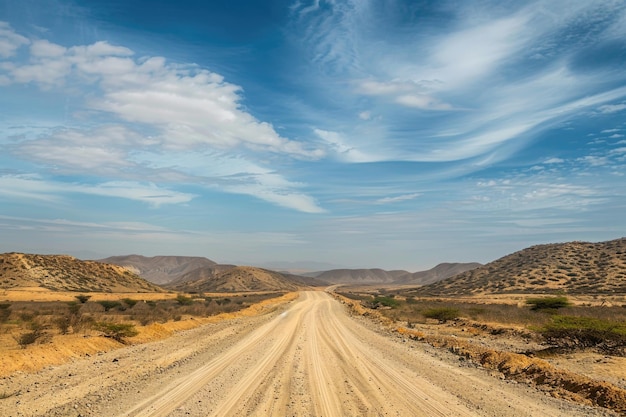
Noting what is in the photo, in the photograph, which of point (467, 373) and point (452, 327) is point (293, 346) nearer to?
point (467, 373)

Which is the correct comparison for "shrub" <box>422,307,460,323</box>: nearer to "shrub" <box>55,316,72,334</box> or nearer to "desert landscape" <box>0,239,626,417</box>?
"desert landscape" <box>0,239,626,417</box>

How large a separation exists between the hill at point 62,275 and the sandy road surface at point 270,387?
211 ft

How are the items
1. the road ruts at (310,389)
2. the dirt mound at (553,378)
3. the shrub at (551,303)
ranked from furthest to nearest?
the shrub at (551,303), the dirt mound at (553,378), the road ruts at (310,389)

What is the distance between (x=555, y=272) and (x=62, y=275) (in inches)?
3715

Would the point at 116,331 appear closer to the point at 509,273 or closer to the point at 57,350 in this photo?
the point at 57,350

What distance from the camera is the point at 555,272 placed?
255 feet

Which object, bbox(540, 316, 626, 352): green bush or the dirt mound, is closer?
the dirt mound

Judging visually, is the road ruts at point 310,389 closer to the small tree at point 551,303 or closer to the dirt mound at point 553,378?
the dirt mound at point 553,378

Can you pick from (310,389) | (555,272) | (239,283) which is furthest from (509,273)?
(310,389)

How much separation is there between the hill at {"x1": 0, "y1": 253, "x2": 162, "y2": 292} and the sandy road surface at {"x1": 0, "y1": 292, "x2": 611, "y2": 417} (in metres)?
64.4

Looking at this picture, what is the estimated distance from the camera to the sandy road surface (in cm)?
862

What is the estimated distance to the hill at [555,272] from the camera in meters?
63.8

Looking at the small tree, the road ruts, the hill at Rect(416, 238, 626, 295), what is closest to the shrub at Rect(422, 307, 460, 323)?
the small tree

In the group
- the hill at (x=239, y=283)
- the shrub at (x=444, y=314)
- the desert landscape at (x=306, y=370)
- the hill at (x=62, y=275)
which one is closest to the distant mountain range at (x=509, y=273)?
the hill at (x=62, y=275)
